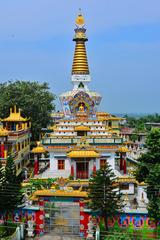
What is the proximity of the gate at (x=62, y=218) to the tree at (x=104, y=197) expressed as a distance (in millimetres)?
1456

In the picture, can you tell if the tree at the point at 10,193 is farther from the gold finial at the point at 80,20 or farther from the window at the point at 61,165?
the gold finial at the point at 80,20

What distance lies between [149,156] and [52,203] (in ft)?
26.9

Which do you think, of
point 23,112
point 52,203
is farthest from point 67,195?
point 23,112

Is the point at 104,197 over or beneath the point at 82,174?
beneath

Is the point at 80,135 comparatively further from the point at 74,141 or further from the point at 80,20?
the point at 80,20

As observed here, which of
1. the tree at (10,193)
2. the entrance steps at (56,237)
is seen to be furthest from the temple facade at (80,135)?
the entrance steps at (56,237)

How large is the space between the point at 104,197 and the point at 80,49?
25678mm

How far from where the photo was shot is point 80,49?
42.7 metres

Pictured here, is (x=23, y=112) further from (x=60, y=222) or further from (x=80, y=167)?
(x=60, y=222)

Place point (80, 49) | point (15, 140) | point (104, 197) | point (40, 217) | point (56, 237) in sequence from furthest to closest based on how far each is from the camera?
point (80, 49), point (15, 140), point (40, 217), point (56, 237), point (104, 197)

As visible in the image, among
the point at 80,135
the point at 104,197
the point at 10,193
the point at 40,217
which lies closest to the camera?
the point at 104,197

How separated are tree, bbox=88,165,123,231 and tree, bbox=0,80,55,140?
31161 mm

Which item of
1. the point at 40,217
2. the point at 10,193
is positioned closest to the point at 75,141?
the point at 40,217

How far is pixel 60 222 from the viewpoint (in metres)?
20.9
